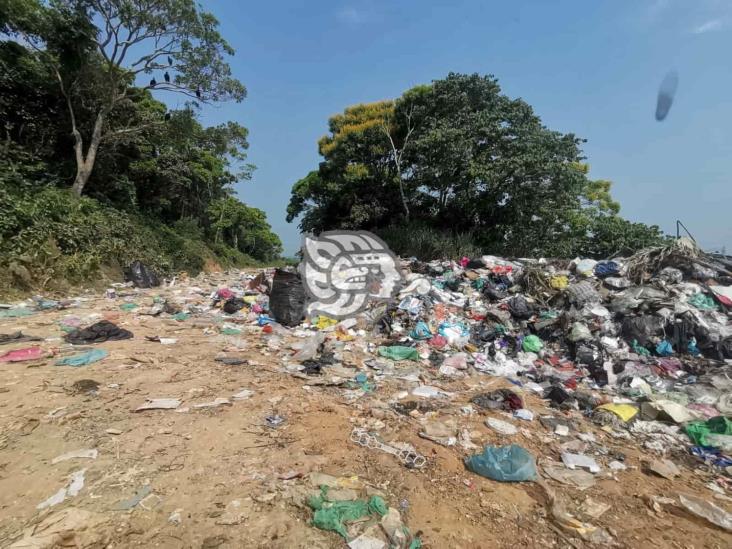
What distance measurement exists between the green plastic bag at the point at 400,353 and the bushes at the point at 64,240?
574 centimetres

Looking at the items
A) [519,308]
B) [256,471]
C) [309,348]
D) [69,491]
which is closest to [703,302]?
[519,308]

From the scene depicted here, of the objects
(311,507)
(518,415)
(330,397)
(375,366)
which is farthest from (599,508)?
(375,366)

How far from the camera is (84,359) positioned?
3352mm

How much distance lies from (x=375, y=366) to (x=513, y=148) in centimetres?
755

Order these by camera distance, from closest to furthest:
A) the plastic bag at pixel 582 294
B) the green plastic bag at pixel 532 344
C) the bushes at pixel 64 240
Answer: the green plastic bag at pixel 532 344 → the plastic bag at pixel 582 294 → the bushes at pixel 64 240

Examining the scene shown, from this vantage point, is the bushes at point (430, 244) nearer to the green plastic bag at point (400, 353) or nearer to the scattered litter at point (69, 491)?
the green plastic bag at point (400, 353)

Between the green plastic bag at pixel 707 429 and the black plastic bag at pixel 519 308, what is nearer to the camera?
the green plastic bag at pixel 707 429

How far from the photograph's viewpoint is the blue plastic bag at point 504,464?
2061 millimetres

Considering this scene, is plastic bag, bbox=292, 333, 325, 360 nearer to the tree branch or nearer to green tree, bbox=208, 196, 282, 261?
the tree branch

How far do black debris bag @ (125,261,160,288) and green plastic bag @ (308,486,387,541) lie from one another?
729 centimetres

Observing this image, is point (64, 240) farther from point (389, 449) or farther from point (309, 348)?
point (389, 449)

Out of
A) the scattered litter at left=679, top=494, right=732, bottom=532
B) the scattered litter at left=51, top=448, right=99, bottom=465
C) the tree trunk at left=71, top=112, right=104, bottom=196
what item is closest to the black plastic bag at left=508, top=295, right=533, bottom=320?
the scattered litter at left=679, top=494, right=732, bottom=532

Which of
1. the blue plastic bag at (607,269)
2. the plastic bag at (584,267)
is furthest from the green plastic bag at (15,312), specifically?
the blue plastic bag at (607,269)
